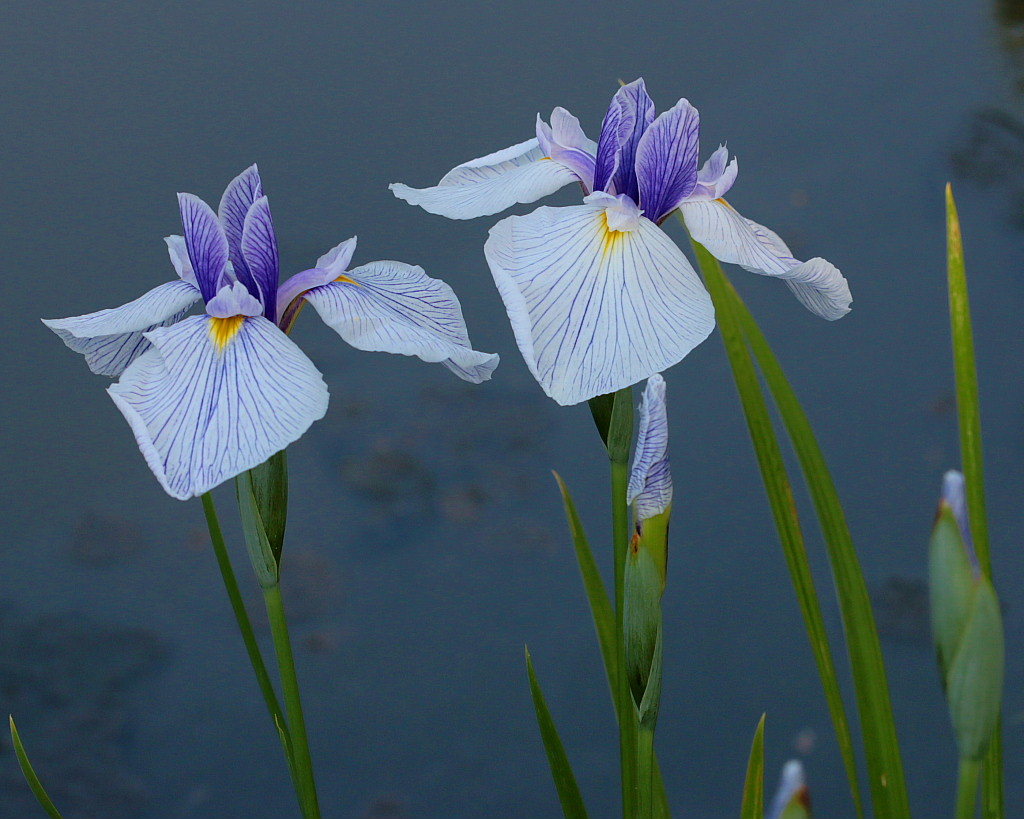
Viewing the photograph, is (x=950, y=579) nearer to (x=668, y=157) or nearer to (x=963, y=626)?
(x=963, y=626)

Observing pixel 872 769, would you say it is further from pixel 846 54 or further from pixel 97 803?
pixel 846 54

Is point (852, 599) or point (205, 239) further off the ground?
point (205, 239)

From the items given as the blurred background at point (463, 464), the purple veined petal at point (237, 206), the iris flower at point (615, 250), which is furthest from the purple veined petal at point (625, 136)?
the blurred background at point (463, 464)

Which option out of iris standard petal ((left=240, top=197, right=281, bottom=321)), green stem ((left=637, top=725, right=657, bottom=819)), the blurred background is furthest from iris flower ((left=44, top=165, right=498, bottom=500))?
the blurred background

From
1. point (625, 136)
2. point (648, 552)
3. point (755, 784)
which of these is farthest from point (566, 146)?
point (755, 784)

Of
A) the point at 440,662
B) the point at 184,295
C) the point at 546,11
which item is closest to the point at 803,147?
the point at 546,11
